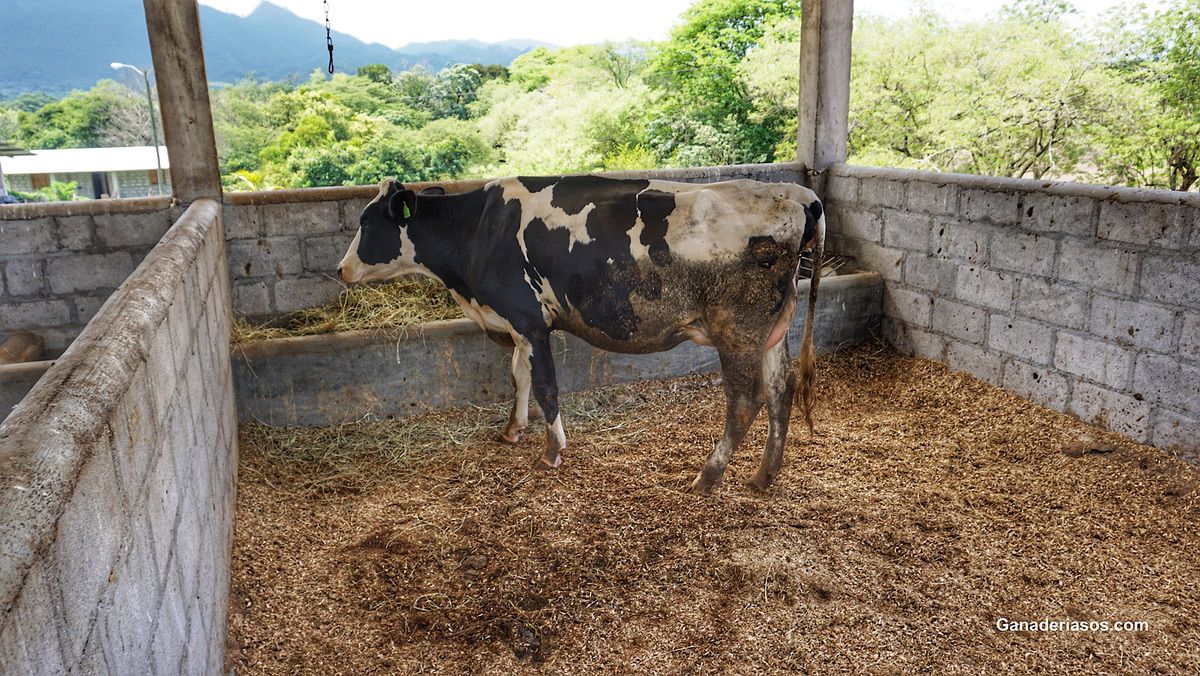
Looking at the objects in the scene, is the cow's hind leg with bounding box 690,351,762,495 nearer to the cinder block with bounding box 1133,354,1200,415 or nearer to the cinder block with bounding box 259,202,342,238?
the cinder block with bounding box 1133,354,1200,415

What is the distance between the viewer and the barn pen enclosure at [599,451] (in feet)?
5.96

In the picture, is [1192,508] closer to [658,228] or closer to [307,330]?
[658,228]

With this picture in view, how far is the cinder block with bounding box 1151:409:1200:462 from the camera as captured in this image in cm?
393

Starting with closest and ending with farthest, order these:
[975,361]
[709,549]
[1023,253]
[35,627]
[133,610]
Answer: [35,627]
[133,610]
[709,549]
[1023,253]
[975,361]

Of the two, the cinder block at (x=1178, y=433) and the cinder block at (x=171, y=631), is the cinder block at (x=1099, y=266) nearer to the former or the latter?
the cinder block at (x=1178, y=433)

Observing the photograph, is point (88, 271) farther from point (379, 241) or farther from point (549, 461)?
point (549, 461)

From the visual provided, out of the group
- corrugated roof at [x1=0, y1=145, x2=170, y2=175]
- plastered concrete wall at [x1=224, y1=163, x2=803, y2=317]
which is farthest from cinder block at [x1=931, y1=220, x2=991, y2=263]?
corrugated roof at [x1=0, y1=145, x2=170, y2=175]

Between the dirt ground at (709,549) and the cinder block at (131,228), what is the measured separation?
1.43 metres

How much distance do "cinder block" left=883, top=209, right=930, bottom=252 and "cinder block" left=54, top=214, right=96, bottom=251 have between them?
520 cm

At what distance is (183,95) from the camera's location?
15.1ft

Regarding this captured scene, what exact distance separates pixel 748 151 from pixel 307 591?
16481 mm

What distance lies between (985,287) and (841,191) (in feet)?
5.17

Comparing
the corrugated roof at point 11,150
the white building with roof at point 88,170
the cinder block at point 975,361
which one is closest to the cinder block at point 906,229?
the cinder block at point 975,361

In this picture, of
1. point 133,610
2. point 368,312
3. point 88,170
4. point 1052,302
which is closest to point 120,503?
point 133,610
